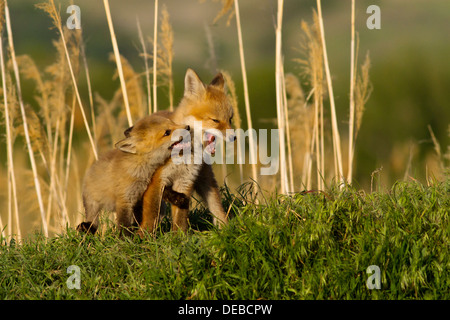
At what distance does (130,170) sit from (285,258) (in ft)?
5.45

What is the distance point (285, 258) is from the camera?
128 inches

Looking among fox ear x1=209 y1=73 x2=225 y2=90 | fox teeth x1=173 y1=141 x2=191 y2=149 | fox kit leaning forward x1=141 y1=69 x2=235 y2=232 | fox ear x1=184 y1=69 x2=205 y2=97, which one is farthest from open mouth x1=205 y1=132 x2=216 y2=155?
fox ear x1=209 y1=73 x2=225 y2=90

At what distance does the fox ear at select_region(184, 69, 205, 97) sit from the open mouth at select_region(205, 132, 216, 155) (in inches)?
15.4

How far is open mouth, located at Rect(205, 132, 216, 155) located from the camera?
4500 millimetres

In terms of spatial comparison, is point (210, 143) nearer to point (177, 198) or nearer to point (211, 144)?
point (211, 144)

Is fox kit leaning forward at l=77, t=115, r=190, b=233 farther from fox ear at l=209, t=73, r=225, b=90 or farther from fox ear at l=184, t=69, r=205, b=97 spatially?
fox ear at l=209, t=73, r=225, b=90

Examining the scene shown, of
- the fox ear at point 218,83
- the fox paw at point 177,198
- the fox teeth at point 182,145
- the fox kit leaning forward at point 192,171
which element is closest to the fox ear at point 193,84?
the fox kit leaning forward at point 192,171

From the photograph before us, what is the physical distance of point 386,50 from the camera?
617 inches

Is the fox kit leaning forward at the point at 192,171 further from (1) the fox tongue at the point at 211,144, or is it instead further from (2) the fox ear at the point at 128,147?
(2) the fox ear at the point at 128,147

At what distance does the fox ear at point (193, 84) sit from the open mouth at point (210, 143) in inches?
15.4

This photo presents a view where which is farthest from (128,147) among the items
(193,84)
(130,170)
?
(193,84)

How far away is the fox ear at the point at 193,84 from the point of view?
4.68 metres

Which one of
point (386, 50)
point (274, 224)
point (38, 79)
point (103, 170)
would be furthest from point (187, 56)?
point (274, 224)
